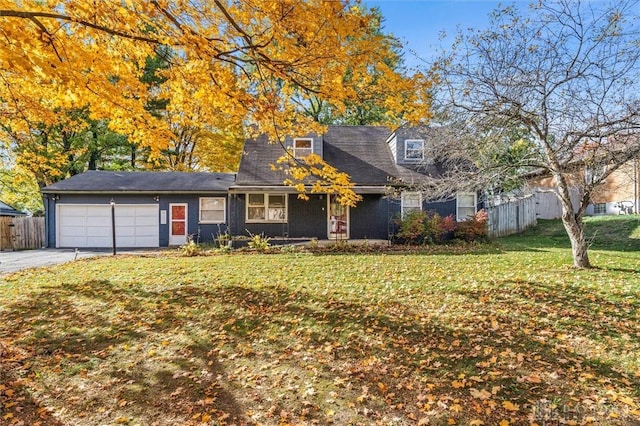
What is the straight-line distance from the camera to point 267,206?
54.0 ft

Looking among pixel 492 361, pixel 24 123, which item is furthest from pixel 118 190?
pixel 492 361

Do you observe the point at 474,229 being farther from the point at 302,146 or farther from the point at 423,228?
the point at 302,146

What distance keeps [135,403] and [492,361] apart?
366 cm

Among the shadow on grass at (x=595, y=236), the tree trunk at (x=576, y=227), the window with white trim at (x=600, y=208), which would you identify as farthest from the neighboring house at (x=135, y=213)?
the window with white trim at (x=600, y=208)

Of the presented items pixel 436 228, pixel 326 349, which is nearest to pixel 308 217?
pixel 436 228

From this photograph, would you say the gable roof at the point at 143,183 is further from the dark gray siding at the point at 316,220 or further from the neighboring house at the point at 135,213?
the dark gray siding at the point at 316,220

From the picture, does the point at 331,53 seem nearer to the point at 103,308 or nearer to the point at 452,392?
the point at 452,392

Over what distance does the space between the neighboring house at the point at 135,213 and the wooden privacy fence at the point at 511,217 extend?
12688 millimetres

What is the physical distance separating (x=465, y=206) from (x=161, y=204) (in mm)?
14244

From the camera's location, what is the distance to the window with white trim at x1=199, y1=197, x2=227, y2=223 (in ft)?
56.6

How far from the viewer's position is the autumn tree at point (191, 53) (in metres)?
4.59

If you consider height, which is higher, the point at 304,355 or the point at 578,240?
the point at 578,240

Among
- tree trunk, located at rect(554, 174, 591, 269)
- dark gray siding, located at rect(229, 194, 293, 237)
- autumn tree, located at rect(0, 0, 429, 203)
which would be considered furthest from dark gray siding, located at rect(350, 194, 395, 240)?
autumn tree, located at rect(0, 0, 429, 203)

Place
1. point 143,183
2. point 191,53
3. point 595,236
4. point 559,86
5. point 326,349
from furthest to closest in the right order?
point 143,183, point 595,236, point 559,86, point 191,53, point 326,349
